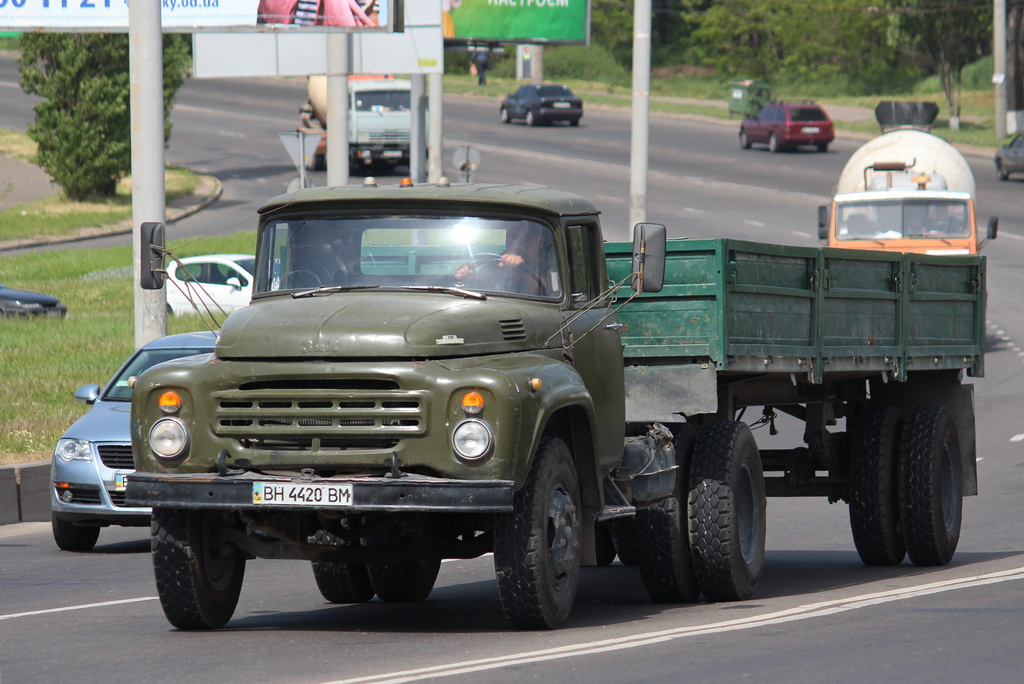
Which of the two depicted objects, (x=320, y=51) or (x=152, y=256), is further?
(x=320, y=51)

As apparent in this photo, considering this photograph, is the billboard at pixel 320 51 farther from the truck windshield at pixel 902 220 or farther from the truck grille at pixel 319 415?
the truck grille at pixel 319 415

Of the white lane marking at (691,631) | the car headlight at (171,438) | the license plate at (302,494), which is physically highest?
the car headlight at (171,438)

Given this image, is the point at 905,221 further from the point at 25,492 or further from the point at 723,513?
the point at 723,513

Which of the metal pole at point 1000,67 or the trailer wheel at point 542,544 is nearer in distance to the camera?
the trailer wheel at point 542,544

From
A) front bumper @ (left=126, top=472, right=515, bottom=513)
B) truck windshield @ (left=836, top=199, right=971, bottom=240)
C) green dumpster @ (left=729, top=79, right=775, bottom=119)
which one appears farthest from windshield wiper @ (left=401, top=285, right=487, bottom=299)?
green dumpster @ (left=729, top=79, right=775, bottom=119)

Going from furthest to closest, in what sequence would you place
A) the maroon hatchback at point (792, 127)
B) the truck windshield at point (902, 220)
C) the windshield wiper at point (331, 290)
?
the maroon hatchback at point (792, 127)
the truck windshield at point (902, 220)
the windshield wiper at point (331, 290)

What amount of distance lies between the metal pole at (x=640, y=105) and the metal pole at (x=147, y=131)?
1139 cm

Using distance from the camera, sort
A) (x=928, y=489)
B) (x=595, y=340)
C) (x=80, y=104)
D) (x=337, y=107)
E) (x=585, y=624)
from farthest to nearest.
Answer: (x=80, y=104), (x=337, y=107), (x=928, y=489), (x=595, y=340), (x=585, y=624)

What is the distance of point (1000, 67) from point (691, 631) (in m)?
55.9

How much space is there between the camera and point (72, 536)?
12.8 m

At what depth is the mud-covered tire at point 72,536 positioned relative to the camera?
12.8 metres

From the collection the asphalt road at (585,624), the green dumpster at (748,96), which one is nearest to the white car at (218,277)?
the asphalt road at (585,624)

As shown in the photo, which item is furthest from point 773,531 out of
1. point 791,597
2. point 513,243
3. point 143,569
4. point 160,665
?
point 160,665

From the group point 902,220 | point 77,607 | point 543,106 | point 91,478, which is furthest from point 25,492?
point 543,106
